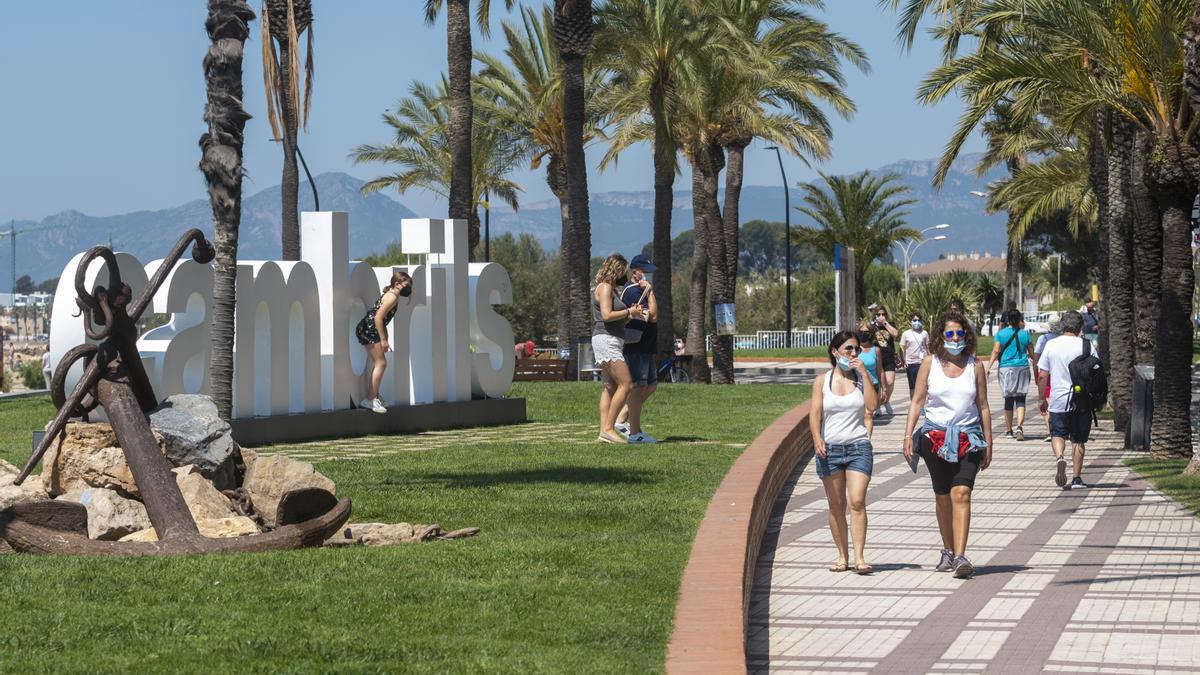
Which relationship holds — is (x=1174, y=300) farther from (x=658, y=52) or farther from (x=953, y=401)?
(x=658, y=52)

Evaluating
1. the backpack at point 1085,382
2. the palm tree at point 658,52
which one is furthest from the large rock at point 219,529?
the palm tree at point 658,52

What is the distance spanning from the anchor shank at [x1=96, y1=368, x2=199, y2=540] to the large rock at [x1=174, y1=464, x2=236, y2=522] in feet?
2.39

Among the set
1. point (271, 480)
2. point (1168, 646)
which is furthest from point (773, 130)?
point (1168, 646)

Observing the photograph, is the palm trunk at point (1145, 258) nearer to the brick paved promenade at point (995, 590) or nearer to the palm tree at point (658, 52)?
the brick paved promenade at point (995, 590)

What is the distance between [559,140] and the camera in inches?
1713

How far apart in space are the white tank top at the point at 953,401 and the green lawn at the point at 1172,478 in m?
3.64

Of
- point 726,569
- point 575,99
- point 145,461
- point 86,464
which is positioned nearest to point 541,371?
point 575,99

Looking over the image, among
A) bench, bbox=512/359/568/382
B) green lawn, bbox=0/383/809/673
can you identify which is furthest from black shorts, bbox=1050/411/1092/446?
bench, bbox=512/359/568/382

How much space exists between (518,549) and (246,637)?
8.25ft

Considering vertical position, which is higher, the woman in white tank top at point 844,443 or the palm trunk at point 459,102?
the palm trunk at point 459,102

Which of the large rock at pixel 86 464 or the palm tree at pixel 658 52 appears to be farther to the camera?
the palm tree at pixel 658 52

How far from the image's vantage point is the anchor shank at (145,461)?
8.19 metres

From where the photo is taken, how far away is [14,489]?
384 inches

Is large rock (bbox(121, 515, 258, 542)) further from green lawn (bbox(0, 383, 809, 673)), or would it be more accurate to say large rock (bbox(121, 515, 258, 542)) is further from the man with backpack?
the man with backpack
